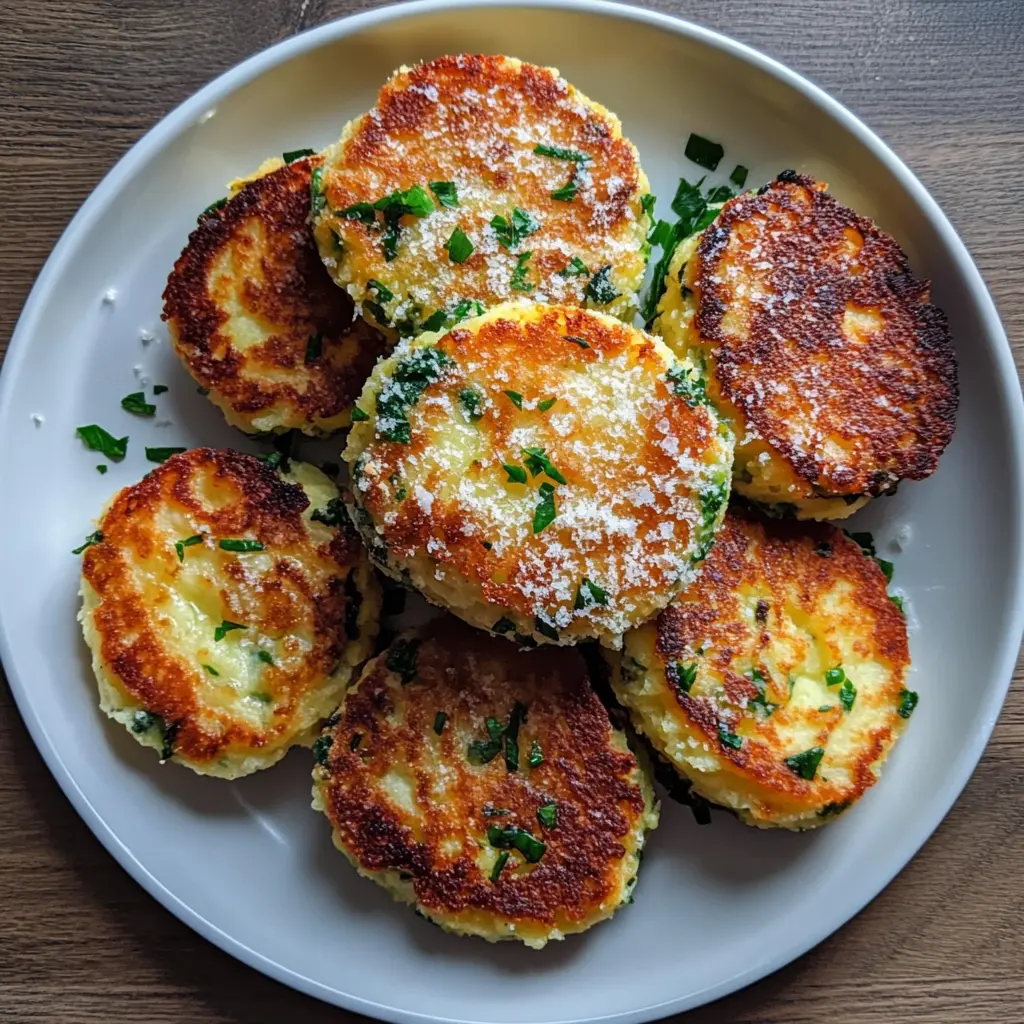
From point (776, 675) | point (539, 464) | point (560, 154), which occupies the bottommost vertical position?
point (776, 675)

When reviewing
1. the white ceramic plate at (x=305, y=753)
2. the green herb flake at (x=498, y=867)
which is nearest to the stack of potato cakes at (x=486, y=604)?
the green herb flake at (x=498, y=867)

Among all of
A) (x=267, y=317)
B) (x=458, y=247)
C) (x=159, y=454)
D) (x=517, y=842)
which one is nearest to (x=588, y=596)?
(x=517, y=842)

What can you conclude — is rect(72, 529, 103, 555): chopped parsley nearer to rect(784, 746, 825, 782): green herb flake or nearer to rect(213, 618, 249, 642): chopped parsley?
rect(213, 618, 249, 642): chopped parsley

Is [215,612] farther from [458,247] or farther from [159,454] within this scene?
[458,247]

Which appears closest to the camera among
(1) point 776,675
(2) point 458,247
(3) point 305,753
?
(2) point 458,247

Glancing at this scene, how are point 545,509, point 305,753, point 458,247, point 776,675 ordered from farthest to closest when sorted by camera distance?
point 305,753 < point 776,675 < point 458,247 < point 545,509

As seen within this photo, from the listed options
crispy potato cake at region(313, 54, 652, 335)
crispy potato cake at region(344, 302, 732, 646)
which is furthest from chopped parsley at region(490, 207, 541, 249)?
crispy potato cake at region(344, 302, 732, 646)
